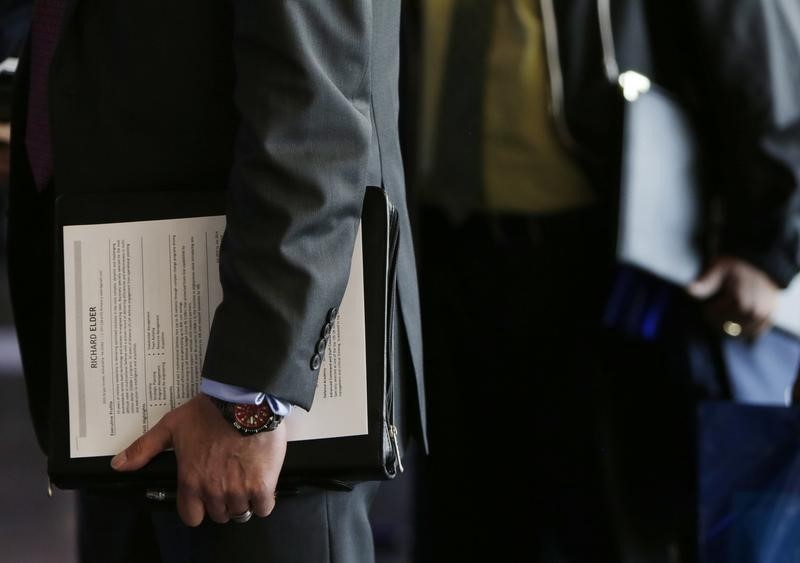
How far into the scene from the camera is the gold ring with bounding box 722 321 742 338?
1.62 m

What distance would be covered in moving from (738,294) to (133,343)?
108 cm

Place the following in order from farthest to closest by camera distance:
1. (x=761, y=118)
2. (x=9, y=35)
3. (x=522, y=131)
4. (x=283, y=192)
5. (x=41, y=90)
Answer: (x=522, y=131)
(x=761, y=118)
(x=9, y=35)
(x=41, y=90)
(x=283, y=192)

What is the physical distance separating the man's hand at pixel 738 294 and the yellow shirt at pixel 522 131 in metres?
0.24

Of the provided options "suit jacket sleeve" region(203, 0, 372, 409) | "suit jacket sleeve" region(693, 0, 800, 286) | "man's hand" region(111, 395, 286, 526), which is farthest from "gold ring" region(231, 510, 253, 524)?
"suit jacket sleeve" region(693, 0, 800, 286)

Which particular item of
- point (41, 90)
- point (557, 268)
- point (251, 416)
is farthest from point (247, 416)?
point (557, 268)

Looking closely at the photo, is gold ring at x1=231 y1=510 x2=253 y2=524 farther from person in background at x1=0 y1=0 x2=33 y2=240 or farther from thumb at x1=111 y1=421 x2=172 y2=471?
person in background at x1=0 y1=0 x2=33 y2=240

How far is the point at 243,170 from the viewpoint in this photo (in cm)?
81

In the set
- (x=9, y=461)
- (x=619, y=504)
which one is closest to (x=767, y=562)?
(x=619, y=504)

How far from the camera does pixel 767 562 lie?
125cm

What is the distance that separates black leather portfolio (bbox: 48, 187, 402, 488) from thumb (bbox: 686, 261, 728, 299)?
89 centimetres

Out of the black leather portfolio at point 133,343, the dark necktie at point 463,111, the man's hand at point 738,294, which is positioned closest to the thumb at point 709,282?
the man's hand at point 738,294

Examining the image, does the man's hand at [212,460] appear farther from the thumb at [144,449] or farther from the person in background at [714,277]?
the person in background at [714,277]

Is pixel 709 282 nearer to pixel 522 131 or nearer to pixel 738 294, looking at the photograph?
pixel 738 294

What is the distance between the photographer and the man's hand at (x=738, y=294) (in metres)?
1.60
